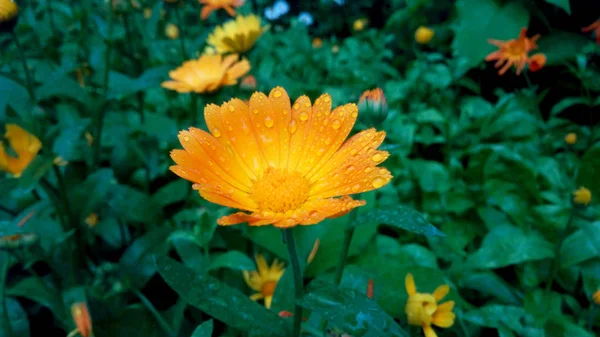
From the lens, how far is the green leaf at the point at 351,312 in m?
0.60

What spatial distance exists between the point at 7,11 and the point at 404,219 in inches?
44.0

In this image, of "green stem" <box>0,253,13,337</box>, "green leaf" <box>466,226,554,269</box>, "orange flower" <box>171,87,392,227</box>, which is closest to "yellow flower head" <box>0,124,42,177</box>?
"green stem" <box>0,253,13,337</box>

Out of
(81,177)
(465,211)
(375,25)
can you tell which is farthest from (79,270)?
(375,25)

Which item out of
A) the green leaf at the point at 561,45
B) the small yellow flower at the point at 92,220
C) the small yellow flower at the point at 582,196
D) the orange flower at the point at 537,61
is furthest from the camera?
the green leaf at the point at 561,45

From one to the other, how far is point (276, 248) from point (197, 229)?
0.26 m

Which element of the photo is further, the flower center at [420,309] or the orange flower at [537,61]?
the orange flower at [537,61]

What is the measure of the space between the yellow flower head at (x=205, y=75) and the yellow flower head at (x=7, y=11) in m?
0.40

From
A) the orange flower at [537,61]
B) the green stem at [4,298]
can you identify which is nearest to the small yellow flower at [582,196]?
the orange flower at [537,61]

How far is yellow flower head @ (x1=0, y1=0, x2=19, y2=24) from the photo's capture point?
3.81 ft

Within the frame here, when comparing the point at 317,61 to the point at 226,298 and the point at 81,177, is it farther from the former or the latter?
the point at 226,298

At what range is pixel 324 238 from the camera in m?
1.24

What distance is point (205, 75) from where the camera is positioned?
132 centimetres

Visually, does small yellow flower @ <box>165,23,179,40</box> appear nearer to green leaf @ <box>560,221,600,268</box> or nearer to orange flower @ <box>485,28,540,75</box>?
orange flower @ <box>485,28,540,75</box>

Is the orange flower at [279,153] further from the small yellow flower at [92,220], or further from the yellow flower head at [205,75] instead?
the small yellow flower at [92,220]
